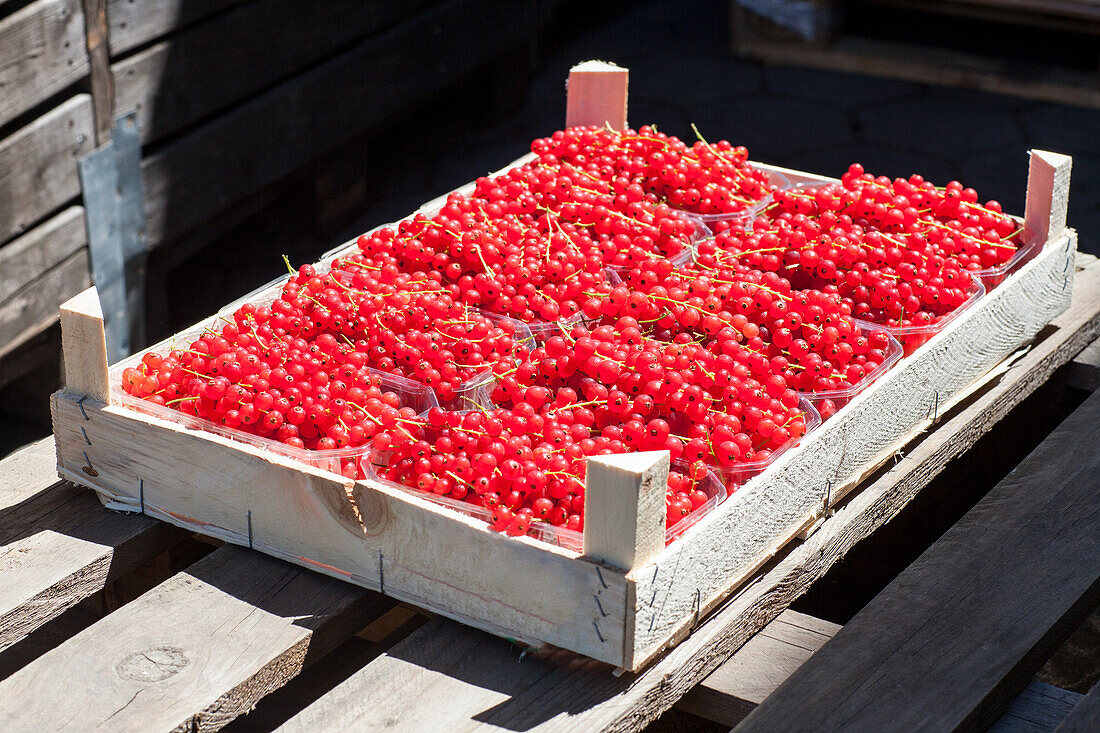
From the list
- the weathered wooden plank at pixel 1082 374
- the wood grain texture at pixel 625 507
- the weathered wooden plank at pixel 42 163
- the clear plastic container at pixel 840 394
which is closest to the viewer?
the wood grain texture at pixel 625 507

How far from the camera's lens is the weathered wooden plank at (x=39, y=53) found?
273 cm

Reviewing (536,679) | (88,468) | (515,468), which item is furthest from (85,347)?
(536,679)

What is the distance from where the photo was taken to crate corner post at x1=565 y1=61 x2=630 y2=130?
2.66m

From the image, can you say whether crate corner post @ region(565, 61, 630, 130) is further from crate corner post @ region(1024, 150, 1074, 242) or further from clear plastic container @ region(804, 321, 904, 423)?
clear plastic container @ region(804, 321, 904, 423)

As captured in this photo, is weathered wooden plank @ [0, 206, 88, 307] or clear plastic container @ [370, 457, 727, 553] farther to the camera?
weathered wooden plank @ [0, 206, 88, 307]

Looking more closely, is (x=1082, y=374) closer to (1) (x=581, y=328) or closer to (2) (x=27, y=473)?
(1) (x=581, y=328)

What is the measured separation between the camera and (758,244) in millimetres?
2074

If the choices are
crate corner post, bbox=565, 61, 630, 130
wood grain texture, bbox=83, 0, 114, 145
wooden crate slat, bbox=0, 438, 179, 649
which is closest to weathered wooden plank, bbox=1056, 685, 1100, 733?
wooden crate slat, bbox=0, 438, 179, 649

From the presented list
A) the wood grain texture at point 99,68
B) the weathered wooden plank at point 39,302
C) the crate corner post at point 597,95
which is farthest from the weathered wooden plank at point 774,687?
the wood grain texture at point 99,68

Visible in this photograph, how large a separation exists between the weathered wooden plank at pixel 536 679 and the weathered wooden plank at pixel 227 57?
80.7 inches

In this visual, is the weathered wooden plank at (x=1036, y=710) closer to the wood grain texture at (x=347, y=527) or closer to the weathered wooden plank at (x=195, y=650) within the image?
the wood grain texture at (x=347, y=527)

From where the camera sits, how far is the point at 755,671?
1618 mm

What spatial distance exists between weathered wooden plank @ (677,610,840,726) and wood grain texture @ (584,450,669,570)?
0.26 meters

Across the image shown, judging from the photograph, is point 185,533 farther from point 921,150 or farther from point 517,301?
point 921,150
